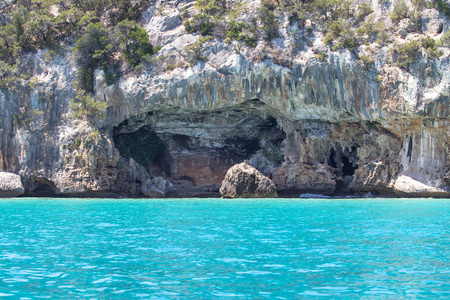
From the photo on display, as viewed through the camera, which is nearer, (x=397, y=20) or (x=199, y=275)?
(x=199, y=275)

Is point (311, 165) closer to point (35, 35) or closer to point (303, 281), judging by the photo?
point (35, 35)

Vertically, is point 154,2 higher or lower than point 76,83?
higher

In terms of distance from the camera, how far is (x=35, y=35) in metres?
41.3

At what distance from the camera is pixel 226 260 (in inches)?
406

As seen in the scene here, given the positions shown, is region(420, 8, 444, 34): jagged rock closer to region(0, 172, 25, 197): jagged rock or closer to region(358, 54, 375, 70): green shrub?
region(358, 54, 375, 70): green shrub

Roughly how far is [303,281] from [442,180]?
2880 cm

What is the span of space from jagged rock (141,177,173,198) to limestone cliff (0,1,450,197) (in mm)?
182

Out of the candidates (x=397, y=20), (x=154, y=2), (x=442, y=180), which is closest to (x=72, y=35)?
(x=154, y=2)

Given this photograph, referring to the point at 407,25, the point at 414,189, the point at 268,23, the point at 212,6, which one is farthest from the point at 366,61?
the point at 212,6

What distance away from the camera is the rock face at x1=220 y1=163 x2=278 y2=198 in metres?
35.9

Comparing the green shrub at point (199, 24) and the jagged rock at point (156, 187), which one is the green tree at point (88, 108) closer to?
the jagged rock at point (156, 187)

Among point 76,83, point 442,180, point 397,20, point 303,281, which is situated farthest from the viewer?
point 76,83

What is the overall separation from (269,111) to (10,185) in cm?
2039

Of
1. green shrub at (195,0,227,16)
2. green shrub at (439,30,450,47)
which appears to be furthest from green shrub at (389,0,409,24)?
green shrub at (195,0,227,16)
